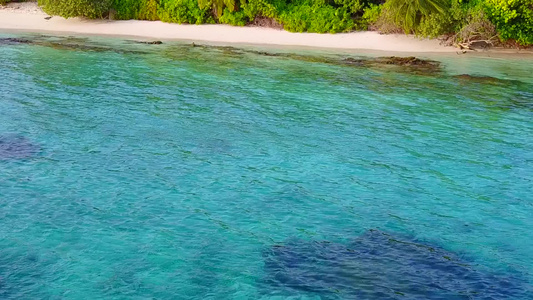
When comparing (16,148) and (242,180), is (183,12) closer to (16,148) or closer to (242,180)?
(16,148)

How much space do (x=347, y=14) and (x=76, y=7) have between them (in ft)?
53.1

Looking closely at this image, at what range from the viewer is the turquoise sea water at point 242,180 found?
9516mm

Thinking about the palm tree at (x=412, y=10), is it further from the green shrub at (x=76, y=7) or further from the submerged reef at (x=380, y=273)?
the submerged reef at (x=380, y=273)

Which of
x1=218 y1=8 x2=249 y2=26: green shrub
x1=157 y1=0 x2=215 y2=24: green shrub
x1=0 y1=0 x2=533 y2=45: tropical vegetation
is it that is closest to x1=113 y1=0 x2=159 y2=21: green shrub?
x1=0 y1=0 x2=533 y2=45: tropical vegetation

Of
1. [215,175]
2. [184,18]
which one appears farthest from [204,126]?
[184,18]

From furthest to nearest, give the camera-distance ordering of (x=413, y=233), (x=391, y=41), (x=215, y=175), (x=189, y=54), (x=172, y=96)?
(x=391, y=41)
(x=189, y=54)
(x=172, y=96)
(x=215, y=175)
(x=413, y=233)

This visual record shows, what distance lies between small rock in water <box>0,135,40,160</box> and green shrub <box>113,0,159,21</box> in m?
25.2

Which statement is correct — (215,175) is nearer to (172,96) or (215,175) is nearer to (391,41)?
(172,96)

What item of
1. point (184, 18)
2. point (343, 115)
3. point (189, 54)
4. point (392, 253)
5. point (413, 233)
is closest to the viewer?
point (392, 253)

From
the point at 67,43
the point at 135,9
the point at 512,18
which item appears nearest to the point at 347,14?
the point at 512,18

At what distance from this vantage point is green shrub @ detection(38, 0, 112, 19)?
128ft

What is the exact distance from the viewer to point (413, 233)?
10953mm

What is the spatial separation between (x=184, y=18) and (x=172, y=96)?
18.2 m

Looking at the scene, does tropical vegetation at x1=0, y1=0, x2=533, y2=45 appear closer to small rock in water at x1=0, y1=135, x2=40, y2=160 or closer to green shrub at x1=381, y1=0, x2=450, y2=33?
green shrub at x1=381, y1=0, x2=450, y2=33
